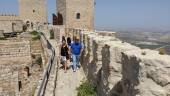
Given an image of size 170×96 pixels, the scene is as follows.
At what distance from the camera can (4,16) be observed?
4194 cm

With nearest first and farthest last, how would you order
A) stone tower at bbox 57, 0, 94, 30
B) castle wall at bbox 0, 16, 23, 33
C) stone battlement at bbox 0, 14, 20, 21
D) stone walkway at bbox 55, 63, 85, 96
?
stone walkway at bbox 55, 63, 85, 96 < stone tower at bbox 57, 0, 94, 30 < castle wall at bbox 0, 16, 23, 33 < stone battlement at bbox 0, 14, 20, 21

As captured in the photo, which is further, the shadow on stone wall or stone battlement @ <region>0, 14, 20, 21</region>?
stone battlement @ <region>0, 14, 20, 21</region>

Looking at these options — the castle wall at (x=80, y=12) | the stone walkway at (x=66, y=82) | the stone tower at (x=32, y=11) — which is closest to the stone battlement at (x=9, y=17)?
the stone tower at (x=32, y=11)

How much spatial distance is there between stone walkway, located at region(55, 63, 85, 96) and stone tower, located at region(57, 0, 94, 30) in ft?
63.8

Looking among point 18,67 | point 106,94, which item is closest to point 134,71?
point 106,94

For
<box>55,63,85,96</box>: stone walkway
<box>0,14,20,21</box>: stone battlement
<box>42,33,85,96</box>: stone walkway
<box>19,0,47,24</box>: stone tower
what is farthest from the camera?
<box>19,0,47,24</box>: stone tower

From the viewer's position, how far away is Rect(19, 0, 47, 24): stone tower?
4328 cm

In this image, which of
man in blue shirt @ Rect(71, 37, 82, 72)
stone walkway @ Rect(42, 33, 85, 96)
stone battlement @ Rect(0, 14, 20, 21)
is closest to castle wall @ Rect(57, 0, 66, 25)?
stone battlement @ Rect(0, 14, 20, 21)

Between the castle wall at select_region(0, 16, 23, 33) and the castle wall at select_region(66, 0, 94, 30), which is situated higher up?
the castle wall at select_region(66, 0, 94, 30)

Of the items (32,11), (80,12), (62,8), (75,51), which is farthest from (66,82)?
(32,11)

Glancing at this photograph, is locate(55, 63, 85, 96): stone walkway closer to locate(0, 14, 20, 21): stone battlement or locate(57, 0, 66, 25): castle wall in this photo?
locate(57, 0, 66, 25): castle wall

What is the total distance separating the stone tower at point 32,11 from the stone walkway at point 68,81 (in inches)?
1259

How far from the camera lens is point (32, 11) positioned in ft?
143

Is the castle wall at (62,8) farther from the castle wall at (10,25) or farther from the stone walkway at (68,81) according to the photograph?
the stone walkway at (68,81)
